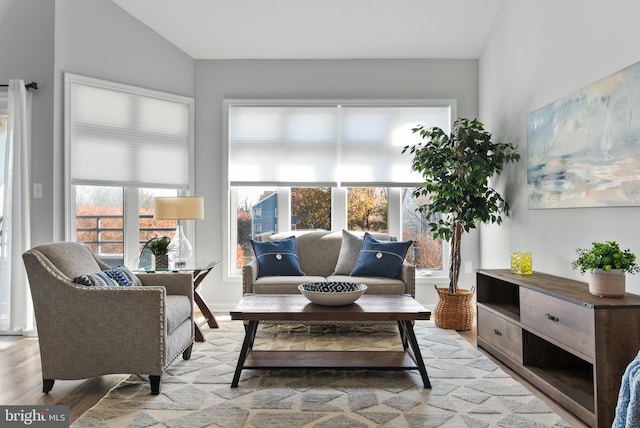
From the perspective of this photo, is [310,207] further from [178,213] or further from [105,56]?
[105,56]

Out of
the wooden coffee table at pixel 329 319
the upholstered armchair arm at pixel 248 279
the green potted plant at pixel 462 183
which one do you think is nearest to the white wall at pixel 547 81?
the green potted plant at pixel 462 183

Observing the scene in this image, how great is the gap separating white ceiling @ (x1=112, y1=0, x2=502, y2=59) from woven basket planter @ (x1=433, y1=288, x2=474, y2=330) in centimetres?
256

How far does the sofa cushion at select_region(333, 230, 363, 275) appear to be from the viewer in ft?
14.4

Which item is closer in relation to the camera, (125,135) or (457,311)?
(457,311)

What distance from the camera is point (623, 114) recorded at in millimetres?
2576

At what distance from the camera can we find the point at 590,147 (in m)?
2.88

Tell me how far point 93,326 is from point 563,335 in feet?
8.47

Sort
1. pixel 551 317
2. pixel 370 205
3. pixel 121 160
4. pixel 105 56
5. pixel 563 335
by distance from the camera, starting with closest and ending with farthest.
A: pixel 563 335 → pixel 551 317 → pixel 105 56 → pixel 121 160 → pixel 370 205

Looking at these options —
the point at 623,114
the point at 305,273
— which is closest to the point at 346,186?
the point at 305,273

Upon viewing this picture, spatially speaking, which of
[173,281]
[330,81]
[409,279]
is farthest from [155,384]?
[330,81]

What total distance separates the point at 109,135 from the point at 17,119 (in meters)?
0.72

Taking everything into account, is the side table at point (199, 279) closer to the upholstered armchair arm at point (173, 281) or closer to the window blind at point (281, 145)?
the upholstered armchair arm at point (173, 281)

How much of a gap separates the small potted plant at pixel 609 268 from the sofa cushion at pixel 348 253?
2289 mm

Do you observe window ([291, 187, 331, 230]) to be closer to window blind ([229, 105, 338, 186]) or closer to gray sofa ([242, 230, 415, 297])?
window blind ([229, 105, 338, 186])
